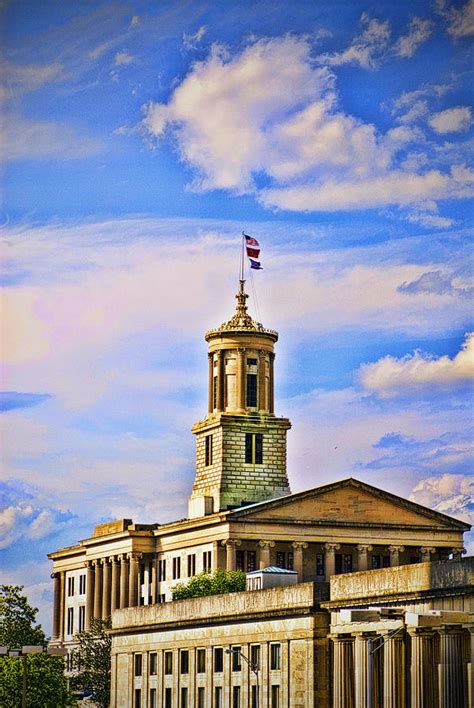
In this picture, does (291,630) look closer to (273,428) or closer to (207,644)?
(207,644)

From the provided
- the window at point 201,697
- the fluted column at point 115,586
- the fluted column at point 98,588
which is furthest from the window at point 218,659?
the fluted column at point 98,588

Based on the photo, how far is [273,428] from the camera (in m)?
166

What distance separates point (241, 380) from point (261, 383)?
2093 millimetres

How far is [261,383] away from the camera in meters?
166

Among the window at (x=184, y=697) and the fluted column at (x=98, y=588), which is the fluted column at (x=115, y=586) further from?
the window at (x=184, y=697)

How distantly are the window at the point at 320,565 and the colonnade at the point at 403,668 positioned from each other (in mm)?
67131

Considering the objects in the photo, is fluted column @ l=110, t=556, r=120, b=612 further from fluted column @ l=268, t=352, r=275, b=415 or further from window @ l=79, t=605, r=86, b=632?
fluted column @ l=268, t=352, r=275, b=415

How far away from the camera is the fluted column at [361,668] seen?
81812mm

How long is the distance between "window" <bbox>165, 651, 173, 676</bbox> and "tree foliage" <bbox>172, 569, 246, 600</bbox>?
23682 mm

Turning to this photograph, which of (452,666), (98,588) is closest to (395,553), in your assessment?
(98,588)

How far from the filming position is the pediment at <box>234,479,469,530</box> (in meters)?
153

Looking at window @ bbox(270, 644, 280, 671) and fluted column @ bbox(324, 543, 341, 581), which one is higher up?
fluted column @ bbox(324, 543, 341, 581)

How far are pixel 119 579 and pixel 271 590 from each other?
77.0 metres

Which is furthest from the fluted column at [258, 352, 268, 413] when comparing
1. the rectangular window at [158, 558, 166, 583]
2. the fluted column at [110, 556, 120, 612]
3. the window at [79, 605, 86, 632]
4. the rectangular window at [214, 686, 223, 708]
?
the rectangular window at [214, 686, 223, 708]
